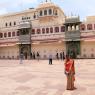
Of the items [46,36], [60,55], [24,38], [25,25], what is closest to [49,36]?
[46,36]

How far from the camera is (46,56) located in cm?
4891

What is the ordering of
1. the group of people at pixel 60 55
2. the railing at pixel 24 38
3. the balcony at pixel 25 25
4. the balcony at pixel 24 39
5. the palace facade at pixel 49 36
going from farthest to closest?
the balcony at pixel 25 25, the railing at pixel 24 38, the balcony at pixel 24 39, the palace facade at pixel 49 36, the group of people at pixel 60 55

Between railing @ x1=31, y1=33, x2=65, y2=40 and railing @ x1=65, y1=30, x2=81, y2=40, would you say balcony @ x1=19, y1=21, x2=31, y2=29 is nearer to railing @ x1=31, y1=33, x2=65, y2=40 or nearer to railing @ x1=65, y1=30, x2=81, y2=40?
railing @ x1=31, y1=33, x2=65, y2=40

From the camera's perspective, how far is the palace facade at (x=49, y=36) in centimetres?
4638

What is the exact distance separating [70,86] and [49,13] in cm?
4431

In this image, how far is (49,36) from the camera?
49.7 m

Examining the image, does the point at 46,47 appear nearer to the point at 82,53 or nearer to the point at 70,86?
the point at 82,53

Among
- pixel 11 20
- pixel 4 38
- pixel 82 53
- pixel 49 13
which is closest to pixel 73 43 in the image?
pixel 82 53

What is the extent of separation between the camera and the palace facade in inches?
1826

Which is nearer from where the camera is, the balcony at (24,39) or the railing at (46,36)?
the railing at (46,36)

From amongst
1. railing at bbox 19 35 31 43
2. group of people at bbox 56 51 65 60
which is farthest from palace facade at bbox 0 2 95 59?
group of people at bbox 56 51 65 60

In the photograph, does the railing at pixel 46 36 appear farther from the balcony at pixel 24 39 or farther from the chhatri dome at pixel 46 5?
the chhatri dome at pixel 46 5

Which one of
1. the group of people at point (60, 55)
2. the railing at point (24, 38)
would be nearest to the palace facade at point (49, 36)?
the railing at point (24, 38)

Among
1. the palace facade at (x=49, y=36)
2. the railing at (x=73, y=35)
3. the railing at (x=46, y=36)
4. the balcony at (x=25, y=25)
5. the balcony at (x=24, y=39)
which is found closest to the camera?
the palace facade at (x=49, y=36)
